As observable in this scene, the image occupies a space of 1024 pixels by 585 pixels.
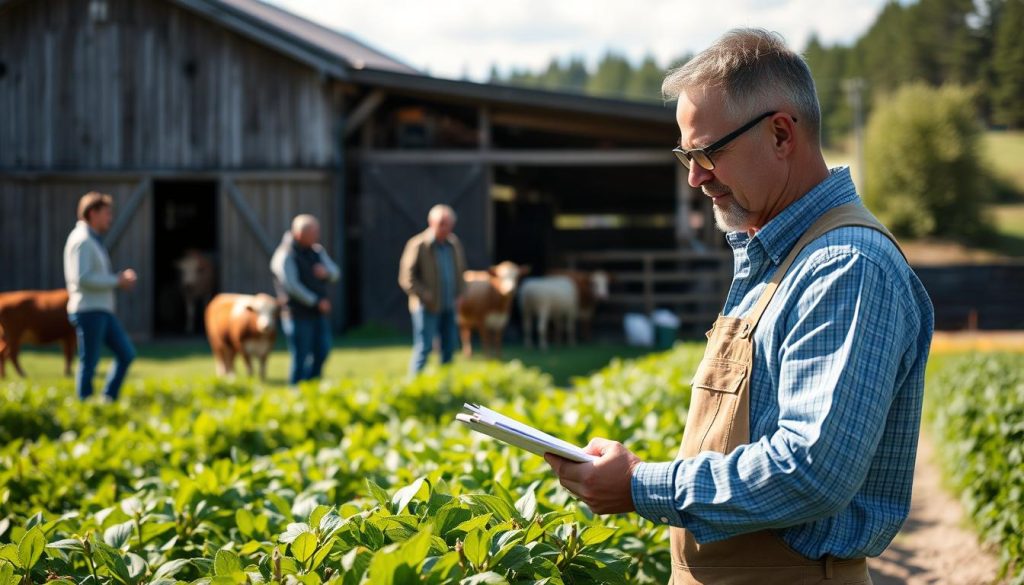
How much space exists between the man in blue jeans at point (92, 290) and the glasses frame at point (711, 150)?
25.1 feet

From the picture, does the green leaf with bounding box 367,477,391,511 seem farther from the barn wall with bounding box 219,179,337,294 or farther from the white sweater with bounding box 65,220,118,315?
the barn wall with bounding box 219,179,337,294

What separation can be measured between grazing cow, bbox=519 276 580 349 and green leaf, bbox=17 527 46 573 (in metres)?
14.9

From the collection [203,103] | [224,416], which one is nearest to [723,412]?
[224,416]

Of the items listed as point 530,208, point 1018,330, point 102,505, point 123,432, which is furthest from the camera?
point 1018,330

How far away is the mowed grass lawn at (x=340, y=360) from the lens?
13.4 meters

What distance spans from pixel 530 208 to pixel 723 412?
21500 mm

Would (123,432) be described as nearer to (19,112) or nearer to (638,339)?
(638,339)

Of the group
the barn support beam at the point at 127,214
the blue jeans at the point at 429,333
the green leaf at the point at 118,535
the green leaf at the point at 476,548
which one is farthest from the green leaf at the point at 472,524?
the barn support beam at the point at 127,214

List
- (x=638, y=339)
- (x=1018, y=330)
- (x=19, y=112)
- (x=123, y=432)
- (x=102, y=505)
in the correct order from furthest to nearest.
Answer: (x=1018, y=330), (x=19, y=112), (x=638, y=339), (x=123, y=432), (x=102, y=505)

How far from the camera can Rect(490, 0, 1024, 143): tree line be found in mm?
27312

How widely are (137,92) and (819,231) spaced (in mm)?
18761

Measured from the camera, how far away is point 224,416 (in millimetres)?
6762

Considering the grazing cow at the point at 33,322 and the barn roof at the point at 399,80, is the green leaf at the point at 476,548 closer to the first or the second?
the grazing cow at the point at 33,322

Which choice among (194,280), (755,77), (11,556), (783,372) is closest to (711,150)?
(755,77)
